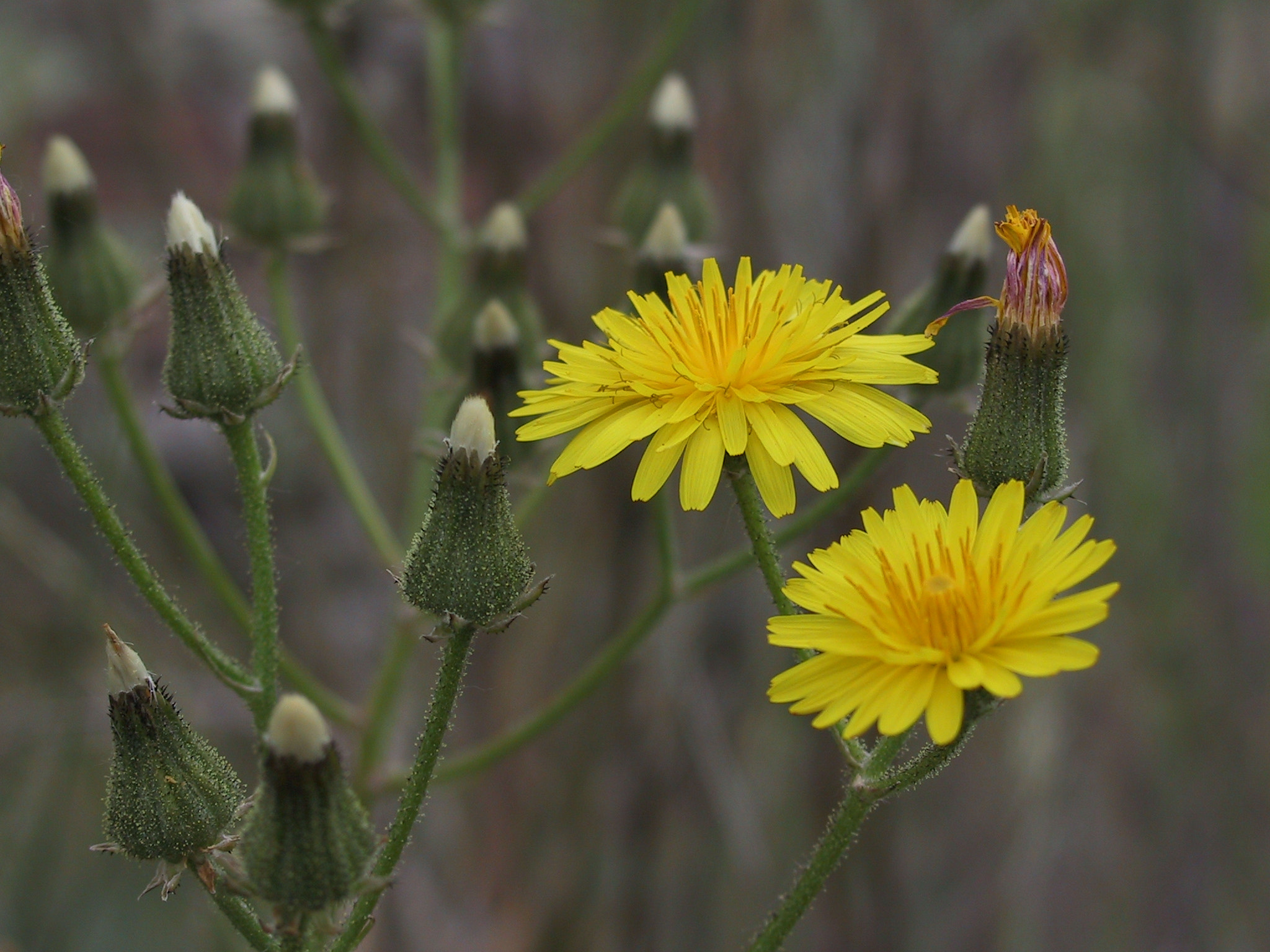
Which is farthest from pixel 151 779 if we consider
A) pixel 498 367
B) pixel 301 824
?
pixel 498 367

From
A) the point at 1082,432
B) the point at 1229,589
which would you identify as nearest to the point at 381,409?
the point at 1082,432

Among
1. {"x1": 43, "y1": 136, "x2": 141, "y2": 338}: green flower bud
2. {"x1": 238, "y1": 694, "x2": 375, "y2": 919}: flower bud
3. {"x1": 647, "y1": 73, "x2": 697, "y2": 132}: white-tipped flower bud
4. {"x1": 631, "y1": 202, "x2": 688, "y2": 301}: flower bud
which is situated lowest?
{"x1": 238, "y1": 694, "x2": 375, "y2": 919}: flower bud

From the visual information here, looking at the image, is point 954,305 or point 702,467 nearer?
point 702,467

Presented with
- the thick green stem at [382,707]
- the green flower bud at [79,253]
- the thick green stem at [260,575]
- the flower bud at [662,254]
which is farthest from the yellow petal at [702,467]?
the green flower bud at [79,253]

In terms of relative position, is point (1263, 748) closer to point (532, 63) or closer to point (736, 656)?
point (736, 656)

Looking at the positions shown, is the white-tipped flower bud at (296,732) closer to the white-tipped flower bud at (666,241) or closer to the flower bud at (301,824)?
the flower bud at (301,824)

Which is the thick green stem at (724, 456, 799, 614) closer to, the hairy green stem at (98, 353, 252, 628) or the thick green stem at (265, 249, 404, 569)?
the thick green stem at (265, 249, 404, 569)

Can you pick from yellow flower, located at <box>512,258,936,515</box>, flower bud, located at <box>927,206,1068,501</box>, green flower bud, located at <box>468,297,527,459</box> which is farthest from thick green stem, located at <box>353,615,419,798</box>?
flower bud, located at <box>927,206,1068,501</box>

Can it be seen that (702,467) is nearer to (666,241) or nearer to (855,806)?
(855,806)
